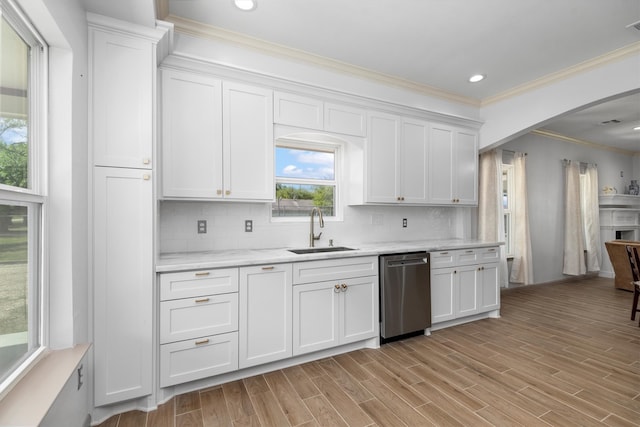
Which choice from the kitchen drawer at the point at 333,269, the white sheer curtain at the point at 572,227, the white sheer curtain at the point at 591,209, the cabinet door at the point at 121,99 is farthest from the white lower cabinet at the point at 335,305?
the white sheer curtain at the point at 591,209

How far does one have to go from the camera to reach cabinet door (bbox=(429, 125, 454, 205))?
3.73 m

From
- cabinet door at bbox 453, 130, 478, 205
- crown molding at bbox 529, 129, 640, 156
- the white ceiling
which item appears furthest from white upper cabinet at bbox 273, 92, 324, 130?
crown molding at bbox 529, 129, 640, 156

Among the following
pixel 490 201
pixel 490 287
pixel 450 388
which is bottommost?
pixel 450 388

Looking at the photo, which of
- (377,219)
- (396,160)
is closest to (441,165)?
(396,160)

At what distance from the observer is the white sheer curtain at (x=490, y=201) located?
14.8 ft

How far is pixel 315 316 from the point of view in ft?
8.55

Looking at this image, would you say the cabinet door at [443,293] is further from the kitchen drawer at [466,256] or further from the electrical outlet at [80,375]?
the electrical outlet at [80,375]

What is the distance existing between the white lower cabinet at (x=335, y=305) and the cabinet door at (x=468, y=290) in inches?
46.9

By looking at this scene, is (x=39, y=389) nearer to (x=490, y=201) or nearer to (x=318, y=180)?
(x=318, y=180)

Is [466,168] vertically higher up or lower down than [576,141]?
lower down

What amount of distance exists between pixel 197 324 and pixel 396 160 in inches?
102

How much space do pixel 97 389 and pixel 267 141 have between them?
213 centimetres

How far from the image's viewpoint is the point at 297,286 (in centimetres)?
252

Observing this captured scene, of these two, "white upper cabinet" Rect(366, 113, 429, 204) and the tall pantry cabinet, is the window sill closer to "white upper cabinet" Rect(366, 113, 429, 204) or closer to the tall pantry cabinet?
the tall pantry cabinet
